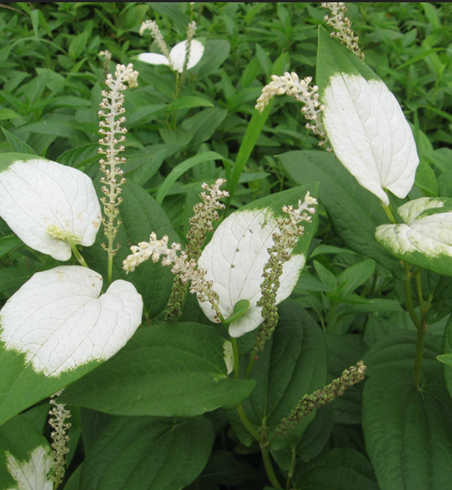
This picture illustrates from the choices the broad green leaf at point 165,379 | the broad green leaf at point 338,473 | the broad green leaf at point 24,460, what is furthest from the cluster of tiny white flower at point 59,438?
the broad green leaf at point 338,473

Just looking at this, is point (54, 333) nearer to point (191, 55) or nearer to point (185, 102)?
point (185, 102)

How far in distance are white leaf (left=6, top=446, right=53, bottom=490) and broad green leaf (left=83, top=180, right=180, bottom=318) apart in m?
0.28

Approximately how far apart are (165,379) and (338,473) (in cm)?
40

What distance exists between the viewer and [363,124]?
2.49ft

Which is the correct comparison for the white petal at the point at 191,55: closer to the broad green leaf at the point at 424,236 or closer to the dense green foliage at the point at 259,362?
the dense green foliage at the point at 259,362

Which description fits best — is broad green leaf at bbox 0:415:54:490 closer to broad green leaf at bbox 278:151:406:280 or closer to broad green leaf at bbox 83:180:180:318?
broad green leaf at bbox 83:180:180:318

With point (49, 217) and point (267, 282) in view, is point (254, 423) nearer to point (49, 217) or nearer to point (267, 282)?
point (267, 282)

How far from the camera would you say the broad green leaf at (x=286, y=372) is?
0.83 metres

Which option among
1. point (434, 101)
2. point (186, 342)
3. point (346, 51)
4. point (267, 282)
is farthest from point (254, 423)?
point (434, 101)

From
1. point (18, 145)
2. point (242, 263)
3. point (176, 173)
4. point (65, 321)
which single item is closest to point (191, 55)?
point (176, 173)

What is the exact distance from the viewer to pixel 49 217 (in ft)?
2.37

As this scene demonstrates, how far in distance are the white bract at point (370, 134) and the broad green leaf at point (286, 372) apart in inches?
10.8

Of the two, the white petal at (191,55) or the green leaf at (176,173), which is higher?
the white petal at (191,55)

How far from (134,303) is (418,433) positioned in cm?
53
